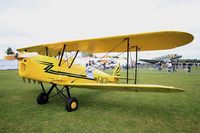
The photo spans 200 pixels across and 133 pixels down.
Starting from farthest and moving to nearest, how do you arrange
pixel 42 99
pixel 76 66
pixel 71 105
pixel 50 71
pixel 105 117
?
1. pixel 76 66
2. pixel 42 99
3. pixel 50 71
4. pixel 71 105
5. pixel 105 117

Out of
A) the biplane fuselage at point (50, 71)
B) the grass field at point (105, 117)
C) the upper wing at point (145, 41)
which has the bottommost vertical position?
the grass field at point (105, 117)

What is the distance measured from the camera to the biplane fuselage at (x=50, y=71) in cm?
518

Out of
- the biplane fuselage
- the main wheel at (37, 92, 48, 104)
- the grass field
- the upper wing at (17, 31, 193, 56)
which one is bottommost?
the grass field

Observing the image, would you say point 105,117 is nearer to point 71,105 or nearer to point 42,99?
point 71,105

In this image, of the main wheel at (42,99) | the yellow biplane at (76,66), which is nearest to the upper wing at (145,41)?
the yellow biplane at (76,66)

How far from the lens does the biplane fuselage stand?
5.18 meters

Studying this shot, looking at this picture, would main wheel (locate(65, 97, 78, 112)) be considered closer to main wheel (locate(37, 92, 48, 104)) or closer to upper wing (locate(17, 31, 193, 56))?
main wheel (locate(37, 92, 48, 104))

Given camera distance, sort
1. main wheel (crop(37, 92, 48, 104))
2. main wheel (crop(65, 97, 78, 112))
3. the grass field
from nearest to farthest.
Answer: the grass field < main wheel (crop(65, 97, 78, 112)) < main wheel (crop(37, 92, 48, 104))

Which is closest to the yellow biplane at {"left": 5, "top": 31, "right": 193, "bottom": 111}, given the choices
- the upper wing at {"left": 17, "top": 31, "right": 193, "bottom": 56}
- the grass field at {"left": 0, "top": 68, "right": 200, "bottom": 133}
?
the upper wing at {"left": 17, "top": 31, "right": 193, "bottom": 56}

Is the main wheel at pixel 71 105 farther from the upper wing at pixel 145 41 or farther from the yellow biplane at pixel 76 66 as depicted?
the upper wing at pixel 145 41

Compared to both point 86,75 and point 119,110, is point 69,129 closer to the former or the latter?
point 119,110

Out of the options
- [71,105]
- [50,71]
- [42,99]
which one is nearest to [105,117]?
[71,105]

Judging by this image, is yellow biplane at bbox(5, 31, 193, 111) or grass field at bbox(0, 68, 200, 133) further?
yellow biplane at bbox(5, 31, 193, 111)

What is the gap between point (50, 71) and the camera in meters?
5.57
